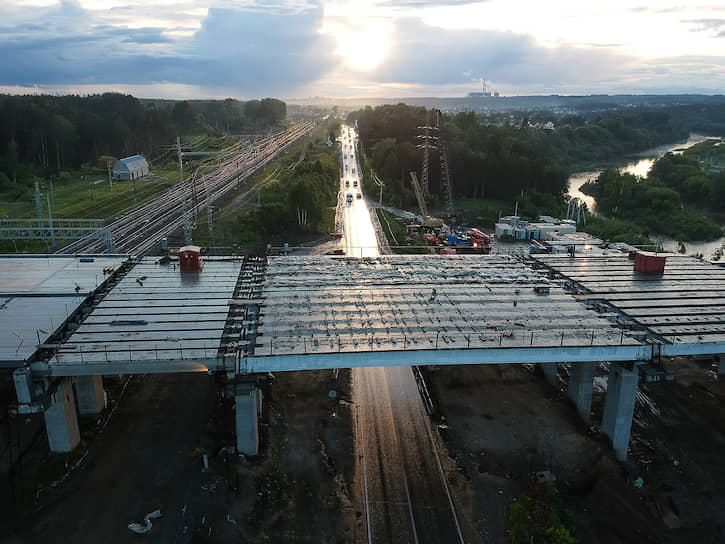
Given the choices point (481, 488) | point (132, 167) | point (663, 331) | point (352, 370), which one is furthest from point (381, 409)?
point (132, 167)

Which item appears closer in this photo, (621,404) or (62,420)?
(62,420)

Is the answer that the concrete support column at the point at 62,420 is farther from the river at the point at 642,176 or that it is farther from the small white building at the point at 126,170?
the small white building at the point at 126,170

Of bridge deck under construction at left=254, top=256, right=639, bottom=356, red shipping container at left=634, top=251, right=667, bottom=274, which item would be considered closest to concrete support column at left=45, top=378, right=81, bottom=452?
bridge deck under construction at left=254, top=256, right=639, bottom=356

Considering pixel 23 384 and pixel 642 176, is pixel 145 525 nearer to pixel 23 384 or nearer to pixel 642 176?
pixel 23 384

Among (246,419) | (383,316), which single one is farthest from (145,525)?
(383,316)

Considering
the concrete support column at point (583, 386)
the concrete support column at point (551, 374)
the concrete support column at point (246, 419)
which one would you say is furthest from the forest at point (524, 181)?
the concrete support column at point (246, 419)

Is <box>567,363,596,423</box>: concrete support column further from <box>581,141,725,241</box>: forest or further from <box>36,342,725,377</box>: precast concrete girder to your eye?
<box>581,141,725,241</box>: forest

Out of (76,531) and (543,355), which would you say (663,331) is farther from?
(76,531)
